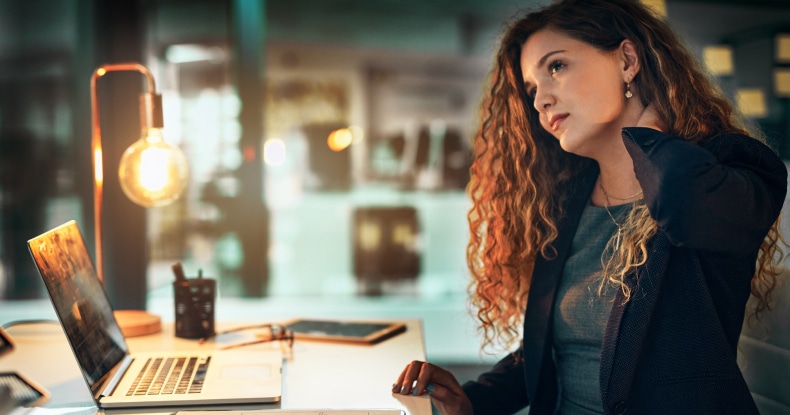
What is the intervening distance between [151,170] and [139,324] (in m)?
0.37

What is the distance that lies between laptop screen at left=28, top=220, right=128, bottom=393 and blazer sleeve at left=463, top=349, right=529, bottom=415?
2.29ft

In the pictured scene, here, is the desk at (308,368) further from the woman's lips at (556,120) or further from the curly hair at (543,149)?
the woman's lips at (556,120)

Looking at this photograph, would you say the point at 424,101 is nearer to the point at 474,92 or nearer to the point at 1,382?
the point at 474,92

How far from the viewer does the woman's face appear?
1.44 meters

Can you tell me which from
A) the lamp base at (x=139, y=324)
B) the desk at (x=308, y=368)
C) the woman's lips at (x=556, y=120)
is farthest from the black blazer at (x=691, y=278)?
the lamp base at (x=139, y=324)

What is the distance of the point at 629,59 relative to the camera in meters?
1.47

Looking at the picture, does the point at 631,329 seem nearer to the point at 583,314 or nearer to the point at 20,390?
the point at 583,314

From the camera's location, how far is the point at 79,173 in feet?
10.9

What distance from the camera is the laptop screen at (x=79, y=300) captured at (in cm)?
119

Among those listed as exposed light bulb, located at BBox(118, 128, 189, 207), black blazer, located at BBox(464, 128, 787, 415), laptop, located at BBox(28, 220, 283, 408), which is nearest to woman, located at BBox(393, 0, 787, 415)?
black blazer, located at BBox(464, 128, 787, 415)

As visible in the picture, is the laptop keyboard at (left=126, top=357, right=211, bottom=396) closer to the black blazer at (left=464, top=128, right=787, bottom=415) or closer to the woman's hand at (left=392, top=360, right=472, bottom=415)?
the woman's hand at (left=392, top=360, right=472, bottom=415)

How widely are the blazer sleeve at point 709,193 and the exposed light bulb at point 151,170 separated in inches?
44.0

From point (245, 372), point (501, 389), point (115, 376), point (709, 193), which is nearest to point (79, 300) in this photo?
point (115, 376)

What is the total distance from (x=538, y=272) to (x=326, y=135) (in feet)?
7.11
